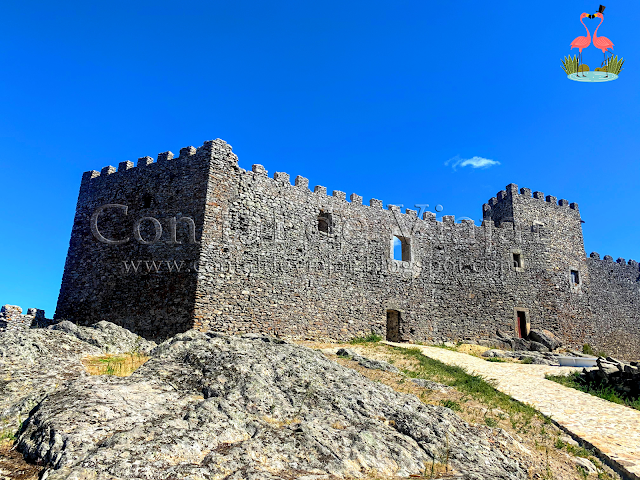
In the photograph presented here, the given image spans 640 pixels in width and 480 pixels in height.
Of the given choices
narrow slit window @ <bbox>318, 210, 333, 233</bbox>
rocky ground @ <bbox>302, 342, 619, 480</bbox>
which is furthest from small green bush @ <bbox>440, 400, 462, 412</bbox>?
narrow slit window @ <bbox>318, 210, 333, 233</bbox>

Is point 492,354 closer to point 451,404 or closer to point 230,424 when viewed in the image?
point 451,404

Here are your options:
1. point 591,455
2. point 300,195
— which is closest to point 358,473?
point 591,455

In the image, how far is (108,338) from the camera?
10.2 metres

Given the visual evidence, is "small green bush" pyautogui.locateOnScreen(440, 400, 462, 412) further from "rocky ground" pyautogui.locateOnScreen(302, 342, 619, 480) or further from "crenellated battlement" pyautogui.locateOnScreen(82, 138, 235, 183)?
"crenellated battlement" pyautogui.locateOnScreen(82, 138, 235, 183)

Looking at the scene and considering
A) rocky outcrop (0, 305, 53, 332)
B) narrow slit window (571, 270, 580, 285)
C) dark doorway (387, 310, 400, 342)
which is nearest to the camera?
rocky outcrop (0, 305, 53, 332)

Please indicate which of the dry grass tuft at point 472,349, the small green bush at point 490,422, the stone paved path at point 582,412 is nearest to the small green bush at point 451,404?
the small green bush at point 490,422

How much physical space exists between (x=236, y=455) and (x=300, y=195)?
1553cm

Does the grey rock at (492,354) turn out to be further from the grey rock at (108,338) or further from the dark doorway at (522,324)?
the grey rock at (108,338)

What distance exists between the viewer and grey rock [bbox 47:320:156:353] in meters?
9.61

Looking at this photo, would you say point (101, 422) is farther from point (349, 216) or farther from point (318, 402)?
point (349, 216)

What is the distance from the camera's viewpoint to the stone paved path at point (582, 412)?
7.77 m

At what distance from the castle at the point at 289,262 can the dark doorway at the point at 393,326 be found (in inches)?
1.9

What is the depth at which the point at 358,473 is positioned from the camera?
4691 mm

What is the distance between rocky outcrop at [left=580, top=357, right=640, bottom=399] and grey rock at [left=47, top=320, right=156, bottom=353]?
12966 millimetres
